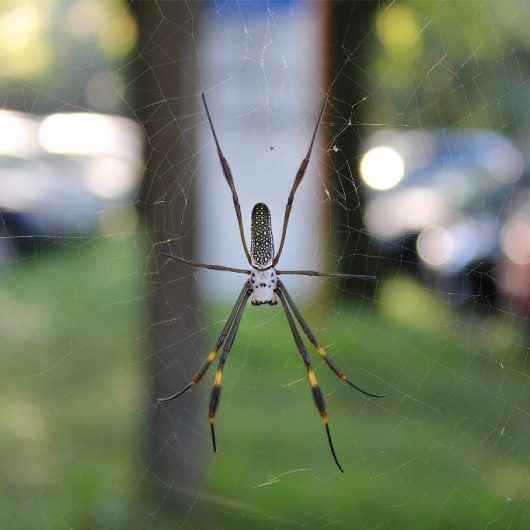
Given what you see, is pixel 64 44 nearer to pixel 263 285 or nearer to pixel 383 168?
pixel 383 168

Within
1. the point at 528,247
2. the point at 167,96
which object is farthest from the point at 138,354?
the point at 528,247

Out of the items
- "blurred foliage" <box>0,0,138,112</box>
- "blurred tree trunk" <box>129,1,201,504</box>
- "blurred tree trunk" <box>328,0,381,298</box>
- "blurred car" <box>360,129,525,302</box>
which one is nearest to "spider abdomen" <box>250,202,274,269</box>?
"blurred tree trunk" <box>129,1,201,504</box>

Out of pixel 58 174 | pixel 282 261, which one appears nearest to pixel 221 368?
pixel 282 261

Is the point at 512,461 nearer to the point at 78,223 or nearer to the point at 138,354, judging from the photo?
the point at 138,354

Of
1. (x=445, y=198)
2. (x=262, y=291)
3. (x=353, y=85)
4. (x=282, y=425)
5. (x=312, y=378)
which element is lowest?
(x=282, y=425)

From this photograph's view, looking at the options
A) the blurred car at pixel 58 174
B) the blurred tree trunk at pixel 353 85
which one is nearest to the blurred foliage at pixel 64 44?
the blurred car at pixel 58 174

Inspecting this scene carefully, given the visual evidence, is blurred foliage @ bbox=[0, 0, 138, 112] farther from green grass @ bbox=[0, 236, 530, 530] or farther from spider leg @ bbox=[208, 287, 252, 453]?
spider leg @ bbox=[208, 287, 252, 453]
